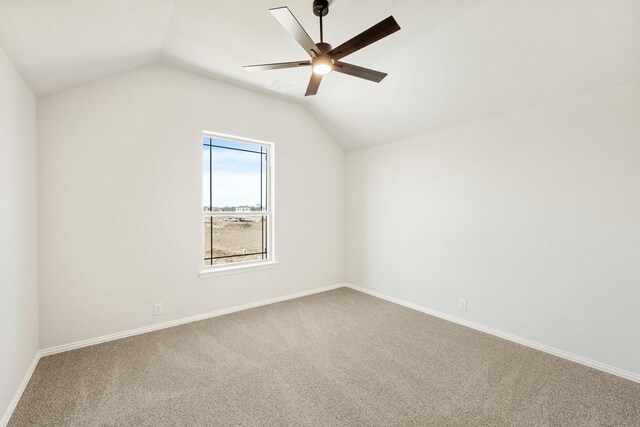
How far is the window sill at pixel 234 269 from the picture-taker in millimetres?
3496

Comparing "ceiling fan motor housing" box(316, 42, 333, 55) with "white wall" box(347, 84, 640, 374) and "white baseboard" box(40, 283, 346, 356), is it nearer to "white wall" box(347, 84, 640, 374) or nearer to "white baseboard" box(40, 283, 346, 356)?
"white wall" box(347, 84, 640, 374)

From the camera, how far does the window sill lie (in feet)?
11.5

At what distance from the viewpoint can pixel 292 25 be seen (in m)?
1.76

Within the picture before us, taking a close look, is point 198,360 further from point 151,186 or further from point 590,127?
point 590,127

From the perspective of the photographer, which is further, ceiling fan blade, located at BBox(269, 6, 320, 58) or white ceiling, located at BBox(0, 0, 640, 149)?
white ceiling, located at BBox(0, 0, 640, 149)

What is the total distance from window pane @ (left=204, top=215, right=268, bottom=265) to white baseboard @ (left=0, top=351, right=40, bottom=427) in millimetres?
1688

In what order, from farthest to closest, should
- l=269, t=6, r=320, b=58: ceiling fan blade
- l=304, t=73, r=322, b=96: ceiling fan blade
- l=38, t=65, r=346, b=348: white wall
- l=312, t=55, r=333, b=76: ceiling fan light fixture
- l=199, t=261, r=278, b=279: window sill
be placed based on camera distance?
l=199, t=261, r=278, b=279: window sill < l=38, t=65, r=346, b=348: white wall < l=304, t=73, r=322, b=96: ceiling fan blade < l=312, t=55, r=333, b=76: ceiling fan light fixture < l=269, t=6, r=320, b=58: ceiling fan blade

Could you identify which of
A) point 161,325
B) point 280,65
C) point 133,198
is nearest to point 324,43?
point 280,65

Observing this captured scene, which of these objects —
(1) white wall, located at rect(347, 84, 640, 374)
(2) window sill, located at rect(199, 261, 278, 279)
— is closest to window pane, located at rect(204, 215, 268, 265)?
(2) window sill, located at rect(199, 261, 278, 279)

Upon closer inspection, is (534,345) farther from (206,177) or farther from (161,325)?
(206,177)

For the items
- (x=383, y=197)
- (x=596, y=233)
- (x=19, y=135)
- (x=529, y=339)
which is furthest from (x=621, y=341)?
(x=19, y=135)

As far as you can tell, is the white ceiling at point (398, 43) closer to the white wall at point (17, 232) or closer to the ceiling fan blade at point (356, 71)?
the white wall at point (17, 232)

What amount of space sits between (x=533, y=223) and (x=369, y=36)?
241cm

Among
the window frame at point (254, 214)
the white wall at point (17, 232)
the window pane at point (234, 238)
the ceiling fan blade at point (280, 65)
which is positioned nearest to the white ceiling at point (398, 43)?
the white wall at point (17, 232)
